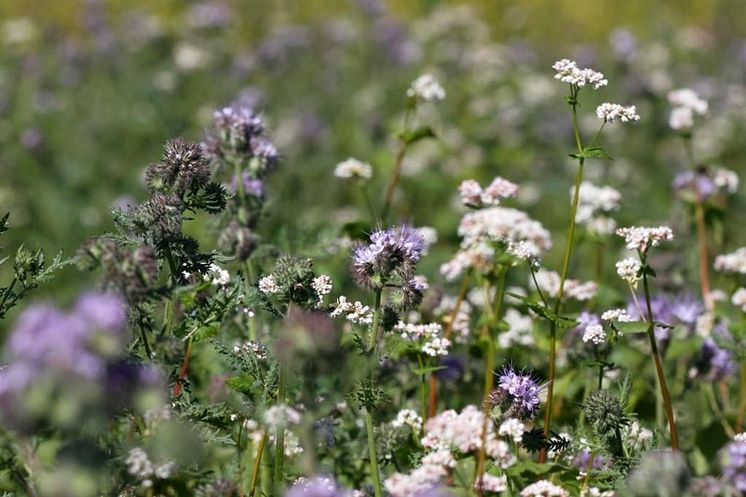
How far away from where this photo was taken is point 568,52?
11.6 metres

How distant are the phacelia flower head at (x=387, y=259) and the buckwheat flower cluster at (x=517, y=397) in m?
0.31

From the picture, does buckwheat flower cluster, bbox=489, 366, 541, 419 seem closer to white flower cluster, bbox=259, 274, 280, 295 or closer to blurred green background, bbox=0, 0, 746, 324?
white flower cluster, bbox=259, 274, 280, 295

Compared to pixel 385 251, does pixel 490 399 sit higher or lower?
lower

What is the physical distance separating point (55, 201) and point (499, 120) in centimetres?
305

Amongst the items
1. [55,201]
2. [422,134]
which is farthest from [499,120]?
[422,134]

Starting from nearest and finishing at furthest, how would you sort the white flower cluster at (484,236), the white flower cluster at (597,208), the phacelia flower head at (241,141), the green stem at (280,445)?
the green stem at (280,445) → the phacelia flower head at (241,141) → the white flower cluster at (484,236) → the white flower cluster at (597,208)

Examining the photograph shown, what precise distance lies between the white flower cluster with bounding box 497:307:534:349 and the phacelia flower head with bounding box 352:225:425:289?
3.24 feet

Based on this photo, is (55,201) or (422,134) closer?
(422,134)

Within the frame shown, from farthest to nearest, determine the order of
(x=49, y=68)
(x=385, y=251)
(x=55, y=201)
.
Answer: (x=49, y=68) < (x=55, y=201) < (x=385, y=251)

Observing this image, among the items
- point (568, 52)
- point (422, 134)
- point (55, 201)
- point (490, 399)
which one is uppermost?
point (568, 52)

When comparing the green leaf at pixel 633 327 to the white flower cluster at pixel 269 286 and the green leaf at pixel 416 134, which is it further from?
the green leaf at pixel 416 134

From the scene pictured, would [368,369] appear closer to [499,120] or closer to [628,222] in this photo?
[628,222]

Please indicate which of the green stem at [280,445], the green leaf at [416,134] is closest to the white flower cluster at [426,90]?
the green leaf at [416,134]

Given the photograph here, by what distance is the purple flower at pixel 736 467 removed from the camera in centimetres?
185
